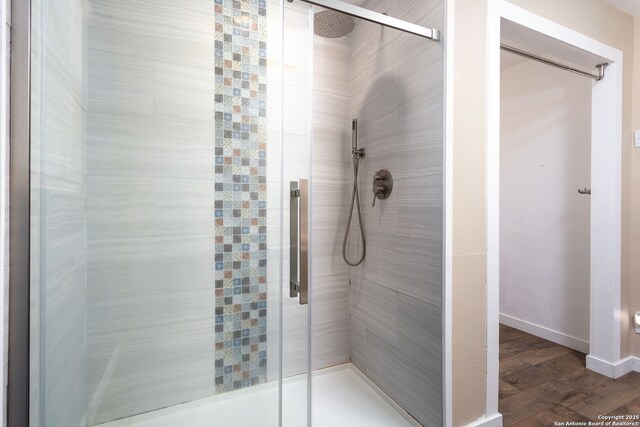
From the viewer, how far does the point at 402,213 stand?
5.30 feet

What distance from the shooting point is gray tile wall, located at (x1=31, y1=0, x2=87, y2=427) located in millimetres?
772

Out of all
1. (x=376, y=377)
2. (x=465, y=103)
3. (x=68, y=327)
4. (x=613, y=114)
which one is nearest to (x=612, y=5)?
(x=613, y=114)

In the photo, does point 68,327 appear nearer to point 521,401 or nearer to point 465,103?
point 465,103

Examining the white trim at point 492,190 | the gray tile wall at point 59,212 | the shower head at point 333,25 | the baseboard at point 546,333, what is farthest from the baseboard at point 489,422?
the shower head at point 333,25

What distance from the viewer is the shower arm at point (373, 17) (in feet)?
3.81

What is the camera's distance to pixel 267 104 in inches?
42.5

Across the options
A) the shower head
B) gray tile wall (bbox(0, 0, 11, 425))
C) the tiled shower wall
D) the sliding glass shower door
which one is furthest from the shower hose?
gray tile wall (bbox(0, 0, 11, 425))

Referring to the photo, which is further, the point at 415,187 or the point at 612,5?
the point at 612,5

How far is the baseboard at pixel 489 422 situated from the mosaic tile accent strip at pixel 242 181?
3.41ft

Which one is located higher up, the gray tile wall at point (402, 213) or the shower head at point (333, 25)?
the shower head at point (333, 25)

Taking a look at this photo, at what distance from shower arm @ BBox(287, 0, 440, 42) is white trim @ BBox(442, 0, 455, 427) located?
0.07 meters

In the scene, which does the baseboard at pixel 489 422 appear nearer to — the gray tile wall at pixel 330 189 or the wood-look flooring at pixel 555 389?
the wood-look flooring at pixel 555 389

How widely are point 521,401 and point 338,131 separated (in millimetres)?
1883

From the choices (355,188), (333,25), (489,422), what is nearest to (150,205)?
(355,188)
